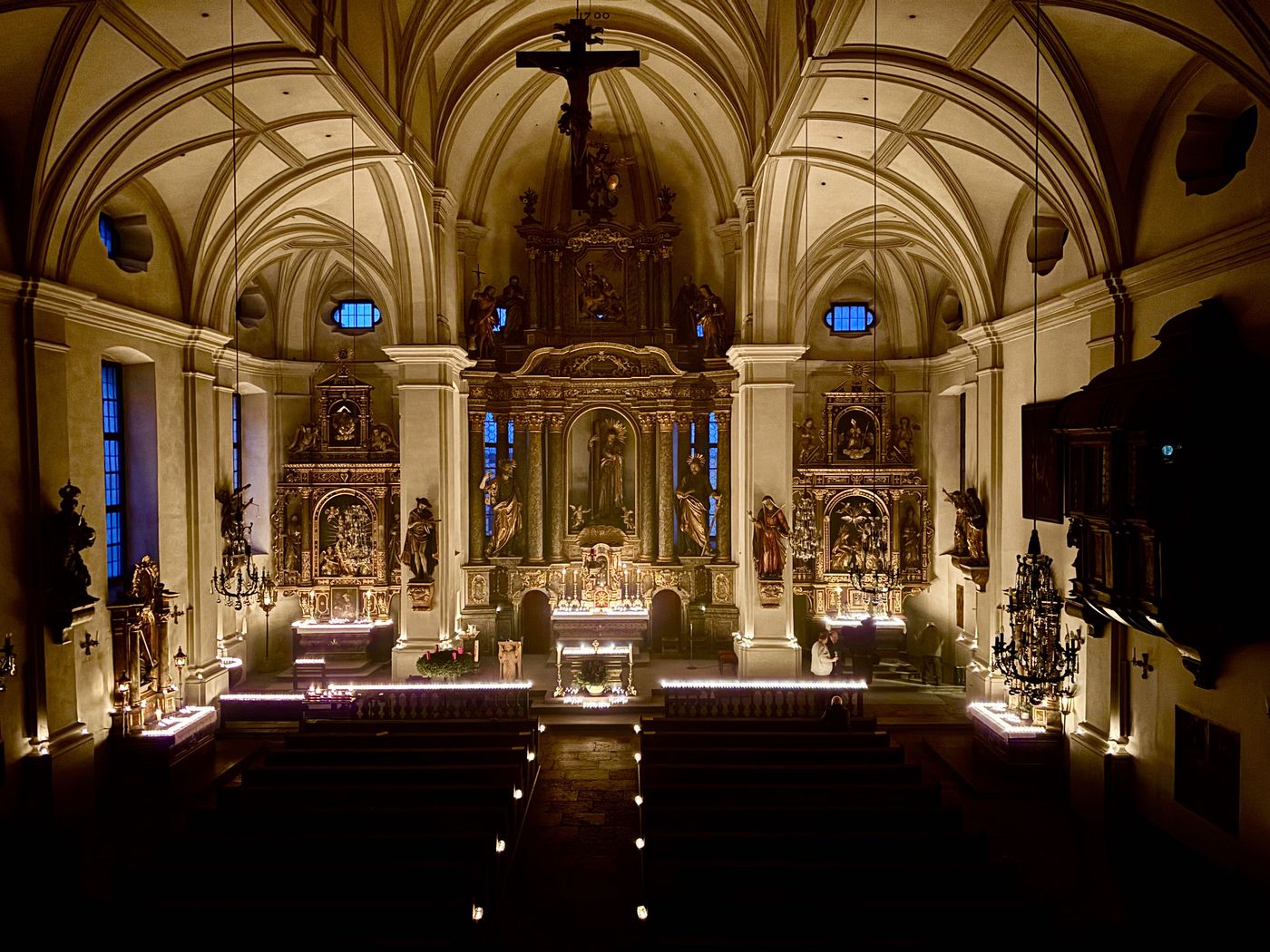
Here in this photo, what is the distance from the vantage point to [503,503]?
19.6 meters

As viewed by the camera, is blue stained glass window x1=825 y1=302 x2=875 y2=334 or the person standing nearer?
the person standing

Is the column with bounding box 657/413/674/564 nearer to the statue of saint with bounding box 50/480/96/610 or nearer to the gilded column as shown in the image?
the gilded column

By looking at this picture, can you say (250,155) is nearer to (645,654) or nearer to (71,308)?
(71,308)

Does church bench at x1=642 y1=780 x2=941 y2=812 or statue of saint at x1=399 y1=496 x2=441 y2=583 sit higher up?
statue of saint at x1=399 y1=496 x2=441 y2=583

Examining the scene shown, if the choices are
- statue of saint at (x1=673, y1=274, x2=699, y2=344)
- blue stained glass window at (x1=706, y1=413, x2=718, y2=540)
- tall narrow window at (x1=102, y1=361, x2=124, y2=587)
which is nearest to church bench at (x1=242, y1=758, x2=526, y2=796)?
tall narrow window at (x1=102, y1=361, x2=124, y2=587)

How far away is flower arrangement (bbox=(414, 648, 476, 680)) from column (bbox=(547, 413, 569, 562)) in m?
4.28

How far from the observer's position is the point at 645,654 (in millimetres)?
19312

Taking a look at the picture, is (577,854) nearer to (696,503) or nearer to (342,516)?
(696,503)

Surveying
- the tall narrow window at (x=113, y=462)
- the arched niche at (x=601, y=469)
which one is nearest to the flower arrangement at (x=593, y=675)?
the arched niche at (x=601, y=469)

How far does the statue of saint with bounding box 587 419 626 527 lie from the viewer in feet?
65.2

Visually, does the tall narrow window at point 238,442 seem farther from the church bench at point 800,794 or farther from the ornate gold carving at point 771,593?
the church bench at point 800,794

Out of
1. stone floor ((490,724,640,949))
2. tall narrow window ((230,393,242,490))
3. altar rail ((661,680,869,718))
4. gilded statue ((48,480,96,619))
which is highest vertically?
tall narrow window ((230,393,242,490))

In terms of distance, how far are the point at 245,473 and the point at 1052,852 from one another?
686 inches

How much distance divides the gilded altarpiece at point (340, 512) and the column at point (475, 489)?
1614 mm
